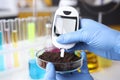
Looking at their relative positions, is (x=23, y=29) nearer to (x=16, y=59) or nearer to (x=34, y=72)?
(x=16, y=59)

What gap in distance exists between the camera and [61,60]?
0.68 metres

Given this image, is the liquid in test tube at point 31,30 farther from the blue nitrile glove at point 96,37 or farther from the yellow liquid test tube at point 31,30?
the blue nitrile glove at point 96,37

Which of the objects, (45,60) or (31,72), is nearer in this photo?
(45,60)

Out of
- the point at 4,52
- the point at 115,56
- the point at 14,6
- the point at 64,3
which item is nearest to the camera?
the point at 115,56

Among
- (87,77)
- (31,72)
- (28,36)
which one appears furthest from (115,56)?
(28,36)

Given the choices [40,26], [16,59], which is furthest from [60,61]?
[40,26]

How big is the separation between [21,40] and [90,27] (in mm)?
448

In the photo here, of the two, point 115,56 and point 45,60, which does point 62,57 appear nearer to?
point 45,60

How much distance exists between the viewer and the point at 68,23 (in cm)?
70

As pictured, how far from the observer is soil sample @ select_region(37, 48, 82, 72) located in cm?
65

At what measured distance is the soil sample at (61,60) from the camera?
0.65 meters

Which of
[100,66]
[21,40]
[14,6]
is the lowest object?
[100,66]

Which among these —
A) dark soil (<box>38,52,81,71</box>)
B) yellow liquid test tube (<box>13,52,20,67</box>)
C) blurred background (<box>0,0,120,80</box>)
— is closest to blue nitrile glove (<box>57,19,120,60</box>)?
dark soil (<box>38,52,81,71</box>)

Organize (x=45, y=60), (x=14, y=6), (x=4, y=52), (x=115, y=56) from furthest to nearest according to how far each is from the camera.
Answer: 1. (x=14, y=6)
2. (x=4, y=52)
3. (x=115, y=56)
4. (x=45, y=60)
